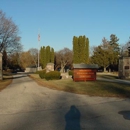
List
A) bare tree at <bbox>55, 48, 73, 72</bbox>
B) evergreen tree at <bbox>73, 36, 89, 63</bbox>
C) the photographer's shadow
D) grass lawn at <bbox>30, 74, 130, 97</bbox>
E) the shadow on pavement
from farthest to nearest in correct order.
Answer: bare tree at <bbox>55, 48, 73, 72</bbox> → evergreen tree at <bbox>73, 36, 89, 63</bbox> → grass lawn at <bbox>30, 74, 130, 97</bbox> → the shadow on pavement → the photographer's shadow

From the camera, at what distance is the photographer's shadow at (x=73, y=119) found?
20.2 feet

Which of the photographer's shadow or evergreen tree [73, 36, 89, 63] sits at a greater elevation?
evergreen tree [73, 36, 89, 63]

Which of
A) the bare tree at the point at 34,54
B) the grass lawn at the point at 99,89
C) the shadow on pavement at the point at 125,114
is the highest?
the bare tree at the point at 34,54

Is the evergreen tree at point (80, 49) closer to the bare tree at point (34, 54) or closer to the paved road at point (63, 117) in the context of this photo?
the paved road at point (63, 117)

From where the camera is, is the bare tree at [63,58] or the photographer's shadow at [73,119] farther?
the bare tree at [63,58]

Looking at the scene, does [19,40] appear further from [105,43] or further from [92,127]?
[92,127]

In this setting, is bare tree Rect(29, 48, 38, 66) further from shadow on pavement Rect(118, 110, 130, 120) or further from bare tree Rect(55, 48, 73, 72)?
shadow on pavement Rect(118, 110, 130, 120)

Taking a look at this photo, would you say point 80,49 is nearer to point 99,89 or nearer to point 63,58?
point 99,89

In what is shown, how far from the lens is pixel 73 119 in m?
7.16

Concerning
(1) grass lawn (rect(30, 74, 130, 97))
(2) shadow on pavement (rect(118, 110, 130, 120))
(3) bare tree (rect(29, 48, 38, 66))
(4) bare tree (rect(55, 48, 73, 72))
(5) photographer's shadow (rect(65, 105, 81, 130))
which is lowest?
(5) photographer's shadow (rect(65, 105, 81, 130))

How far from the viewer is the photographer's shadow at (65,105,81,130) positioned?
6.16m

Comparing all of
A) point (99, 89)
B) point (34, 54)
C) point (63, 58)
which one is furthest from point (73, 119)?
point (34, 54)

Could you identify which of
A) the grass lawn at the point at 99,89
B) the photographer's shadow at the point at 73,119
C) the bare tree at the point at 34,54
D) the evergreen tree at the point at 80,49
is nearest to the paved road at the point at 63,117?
the photographer's shadow at the point at 73,119

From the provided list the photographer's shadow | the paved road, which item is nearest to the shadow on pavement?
the paved road
